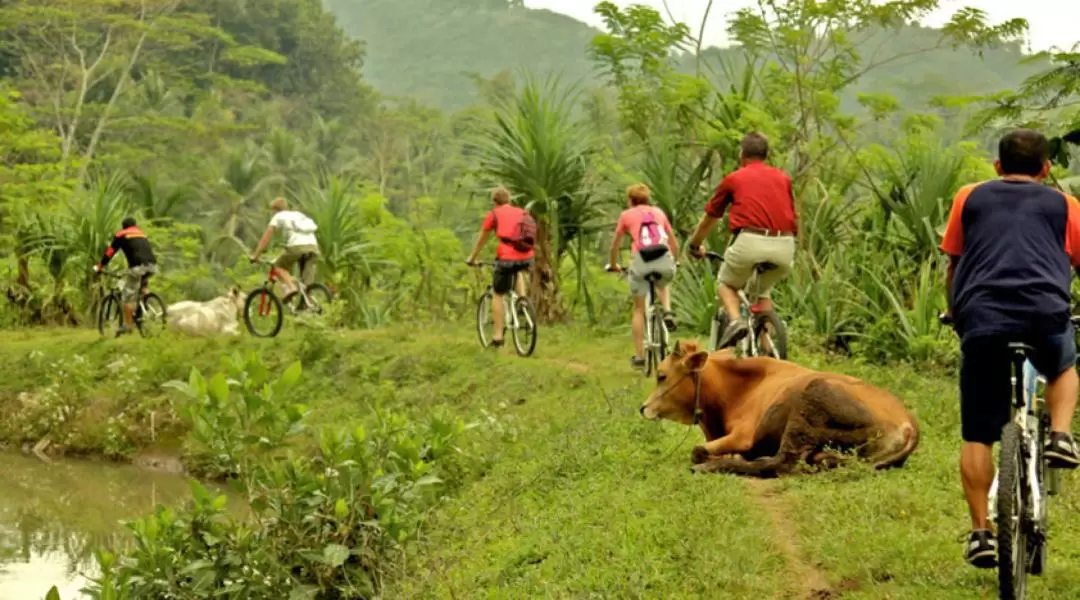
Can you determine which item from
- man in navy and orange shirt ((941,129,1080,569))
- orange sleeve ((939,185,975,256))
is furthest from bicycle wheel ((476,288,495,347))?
man in navy and orange shirt ((941,129,1080,569))

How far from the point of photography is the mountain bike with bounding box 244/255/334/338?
50.3 ft

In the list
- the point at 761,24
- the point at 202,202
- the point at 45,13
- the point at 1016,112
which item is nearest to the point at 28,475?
the point at 761,24

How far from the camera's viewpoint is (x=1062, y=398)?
4531mm

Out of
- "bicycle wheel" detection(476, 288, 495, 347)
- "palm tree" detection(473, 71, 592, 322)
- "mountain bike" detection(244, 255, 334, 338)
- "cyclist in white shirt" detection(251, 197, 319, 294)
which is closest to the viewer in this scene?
"bicycle wheel" detection(476, 288, 495, 347)

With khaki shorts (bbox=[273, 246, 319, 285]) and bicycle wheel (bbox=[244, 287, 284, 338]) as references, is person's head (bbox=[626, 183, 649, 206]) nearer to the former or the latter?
khaki shorts (bbox=[273, 246, 319, 285])

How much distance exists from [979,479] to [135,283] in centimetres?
1298

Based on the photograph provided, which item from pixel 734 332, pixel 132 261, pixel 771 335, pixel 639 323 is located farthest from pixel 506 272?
pixel 132 261

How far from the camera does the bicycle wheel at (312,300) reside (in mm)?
Answer: 15375

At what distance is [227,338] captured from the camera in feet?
51.6

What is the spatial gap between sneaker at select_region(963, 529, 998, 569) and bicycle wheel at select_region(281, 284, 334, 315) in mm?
11347

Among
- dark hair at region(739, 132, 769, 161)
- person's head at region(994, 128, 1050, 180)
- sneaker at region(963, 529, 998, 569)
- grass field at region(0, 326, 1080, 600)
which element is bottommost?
grass field at region(0, 326, 1080, 600)

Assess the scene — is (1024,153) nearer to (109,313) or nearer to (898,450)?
(898,450)

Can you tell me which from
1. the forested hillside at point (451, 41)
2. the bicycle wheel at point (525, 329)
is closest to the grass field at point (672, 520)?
the bicycle wheel at point (525, 329)

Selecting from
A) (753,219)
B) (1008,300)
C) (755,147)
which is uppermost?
(755,147)
